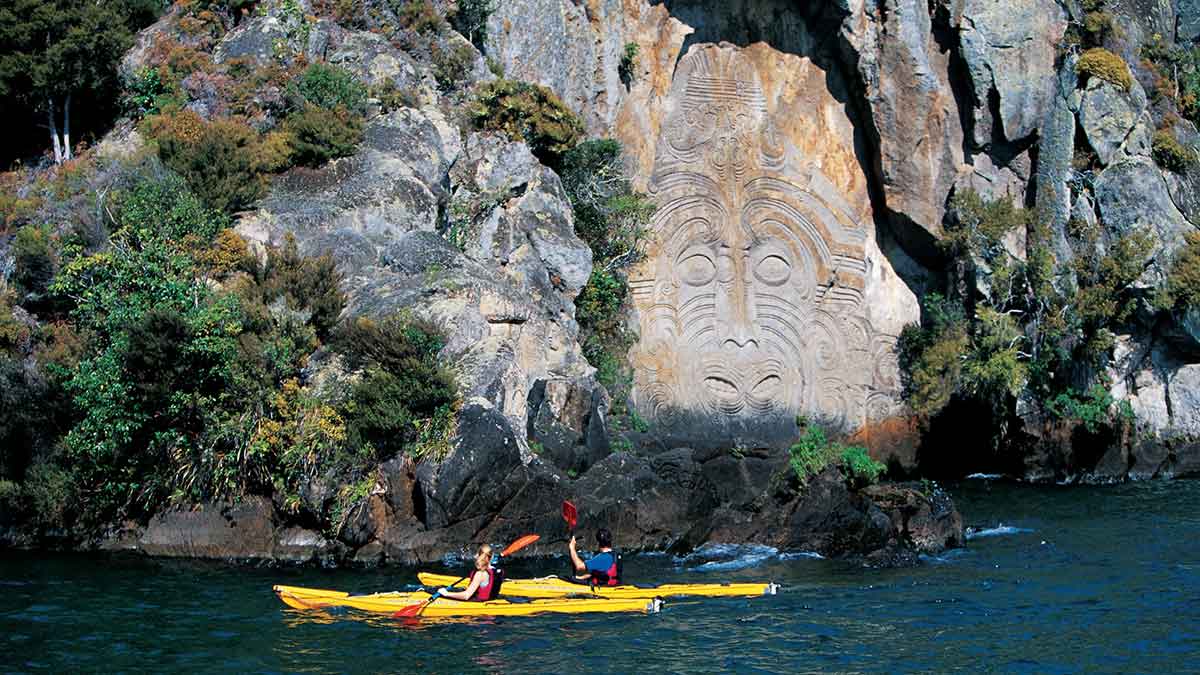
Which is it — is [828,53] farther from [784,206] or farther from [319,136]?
[319,136]

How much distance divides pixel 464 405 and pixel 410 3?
14.6m

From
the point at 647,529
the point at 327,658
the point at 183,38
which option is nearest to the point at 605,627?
the point at 327,658

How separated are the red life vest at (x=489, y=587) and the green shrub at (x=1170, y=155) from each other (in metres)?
24.1

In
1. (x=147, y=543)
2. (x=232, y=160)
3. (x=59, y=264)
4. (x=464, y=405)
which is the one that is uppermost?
(x=232, y=160)

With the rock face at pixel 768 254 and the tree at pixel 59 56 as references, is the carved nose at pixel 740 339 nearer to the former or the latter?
the rock face at pixel 768 254

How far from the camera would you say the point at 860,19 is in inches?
1489

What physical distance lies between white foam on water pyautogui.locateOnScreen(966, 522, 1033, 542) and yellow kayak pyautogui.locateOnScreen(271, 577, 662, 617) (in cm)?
873

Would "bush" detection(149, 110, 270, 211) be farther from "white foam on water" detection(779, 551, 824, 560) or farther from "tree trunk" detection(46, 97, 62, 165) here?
"white foam on water" detection(779, 551, 824, 560)

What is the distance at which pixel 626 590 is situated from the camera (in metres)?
21.4

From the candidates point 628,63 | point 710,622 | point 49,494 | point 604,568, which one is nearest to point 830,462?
point 604,568

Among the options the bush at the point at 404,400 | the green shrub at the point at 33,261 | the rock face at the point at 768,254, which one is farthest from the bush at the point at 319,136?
the rock face at the point at 768,254

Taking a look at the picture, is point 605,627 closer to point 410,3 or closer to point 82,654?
point 82,654

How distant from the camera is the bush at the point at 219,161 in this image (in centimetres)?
2973

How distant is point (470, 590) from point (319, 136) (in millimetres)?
14387
